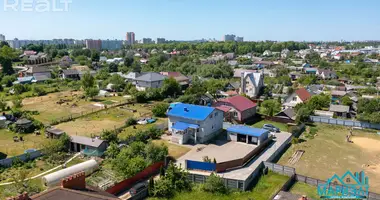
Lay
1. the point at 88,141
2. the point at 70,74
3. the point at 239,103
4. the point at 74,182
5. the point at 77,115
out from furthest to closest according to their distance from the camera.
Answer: the point at 70,74 → the point at 77,115 → the point at 239,103 → the point at 88,141 → the point at 74,182

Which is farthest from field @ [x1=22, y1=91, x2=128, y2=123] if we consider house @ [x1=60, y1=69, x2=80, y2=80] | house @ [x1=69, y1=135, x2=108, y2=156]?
house @ [x1=60, y1=69, x2=80, y2=80]

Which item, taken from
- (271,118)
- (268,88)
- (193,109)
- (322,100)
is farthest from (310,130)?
(268,88)

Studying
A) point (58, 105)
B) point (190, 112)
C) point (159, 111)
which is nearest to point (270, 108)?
point (190, 112)

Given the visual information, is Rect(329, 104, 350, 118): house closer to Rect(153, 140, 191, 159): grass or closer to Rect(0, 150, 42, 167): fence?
Rect(153, 140, 191, 159): grass

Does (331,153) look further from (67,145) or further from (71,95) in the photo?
(71,95)

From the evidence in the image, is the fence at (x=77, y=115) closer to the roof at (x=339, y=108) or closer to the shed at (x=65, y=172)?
the shed at (x=65, y=172)

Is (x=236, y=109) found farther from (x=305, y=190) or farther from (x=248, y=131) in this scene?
(x=305, y=190)
